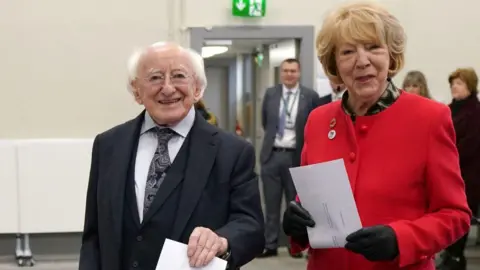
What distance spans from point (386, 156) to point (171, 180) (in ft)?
1.91

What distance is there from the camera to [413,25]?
6.37 m

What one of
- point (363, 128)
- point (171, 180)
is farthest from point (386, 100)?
point (171, 180)

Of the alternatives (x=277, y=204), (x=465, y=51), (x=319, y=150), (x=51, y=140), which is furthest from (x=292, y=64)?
(x=319, y=150)

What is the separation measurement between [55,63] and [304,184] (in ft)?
15.4

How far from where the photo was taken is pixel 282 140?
5.84 metres

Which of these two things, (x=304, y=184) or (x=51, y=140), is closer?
(x=304, y=184)

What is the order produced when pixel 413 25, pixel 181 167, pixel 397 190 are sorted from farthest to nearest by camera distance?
pixel 413 25 < pixel 181 167 < pixel 397 190

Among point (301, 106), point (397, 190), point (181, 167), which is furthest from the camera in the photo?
point (301, 106)

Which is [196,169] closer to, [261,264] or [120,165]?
[120,165]

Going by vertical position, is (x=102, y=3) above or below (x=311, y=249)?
above

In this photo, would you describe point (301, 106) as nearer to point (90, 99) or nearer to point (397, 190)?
point (90, 99)

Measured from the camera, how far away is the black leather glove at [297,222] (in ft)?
5.94

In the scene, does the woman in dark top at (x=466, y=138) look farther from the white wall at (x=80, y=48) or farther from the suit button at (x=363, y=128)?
the suit button at (x=363, y=128)

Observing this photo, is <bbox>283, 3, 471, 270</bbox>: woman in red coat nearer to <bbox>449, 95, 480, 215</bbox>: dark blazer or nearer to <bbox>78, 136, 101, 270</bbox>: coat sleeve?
<bbox>78, 136, 101, 270</bbox>: coat sleeve
